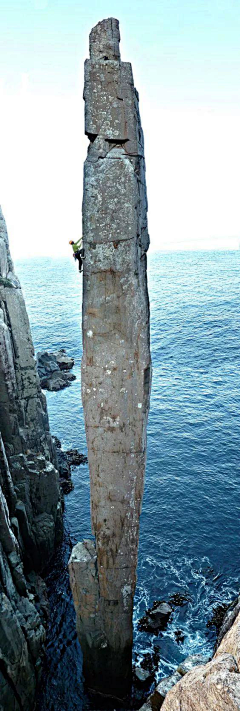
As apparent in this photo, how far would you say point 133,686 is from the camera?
13.5 m

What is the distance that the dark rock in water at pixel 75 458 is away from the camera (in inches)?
1083

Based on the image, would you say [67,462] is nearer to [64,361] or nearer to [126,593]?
[126,593]

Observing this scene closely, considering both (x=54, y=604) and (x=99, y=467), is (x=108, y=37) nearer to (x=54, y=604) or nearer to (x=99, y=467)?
(x=99, y=467)

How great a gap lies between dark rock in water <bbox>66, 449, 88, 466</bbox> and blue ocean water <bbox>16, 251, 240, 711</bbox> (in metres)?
0.67

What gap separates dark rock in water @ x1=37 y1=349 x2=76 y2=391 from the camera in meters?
40.8

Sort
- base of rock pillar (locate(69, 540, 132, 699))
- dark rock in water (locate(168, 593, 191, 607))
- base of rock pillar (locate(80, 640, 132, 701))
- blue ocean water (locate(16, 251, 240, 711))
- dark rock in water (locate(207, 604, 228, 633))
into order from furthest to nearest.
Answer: dark rock in water (locate(168, 593, 191, 607)) < dark rock in water (locate(207, 604, 228, 633)) < blue ocean water (locate(16, 251, 240, 711)) < base of rock pillar (locate(80, 640, 132, 701)) < base of rock pillar (locate(69, 540, 132, 699))

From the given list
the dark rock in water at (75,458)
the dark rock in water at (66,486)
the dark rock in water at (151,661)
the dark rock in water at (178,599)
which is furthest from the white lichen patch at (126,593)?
the dark rock in water at (75,458)

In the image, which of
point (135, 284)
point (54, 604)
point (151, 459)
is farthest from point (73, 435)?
point (135, 284)

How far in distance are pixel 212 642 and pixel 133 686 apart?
10.9 feet

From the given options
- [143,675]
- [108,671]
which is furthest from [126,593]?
[143,675]

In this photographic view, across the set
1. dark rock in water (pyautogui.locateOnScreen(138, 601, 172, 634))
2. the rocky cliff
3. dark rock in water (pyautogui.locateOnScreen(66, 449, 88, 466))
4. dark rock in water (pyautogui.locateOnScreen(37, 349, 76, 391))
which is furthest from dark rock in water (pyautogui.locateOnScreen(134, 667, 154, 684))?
dark rock in water (pyautogui.locateOnScreen(37, 349, 76, 391))

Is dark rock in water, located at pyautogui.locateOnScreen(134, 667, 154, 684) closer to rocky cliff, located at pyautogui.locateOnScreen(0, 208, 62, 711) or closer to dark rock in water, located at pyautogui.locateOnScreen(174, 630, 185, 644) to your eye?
dark rock in water, located at pyautogui.locateOnScreen(174, 630, 185, 644)

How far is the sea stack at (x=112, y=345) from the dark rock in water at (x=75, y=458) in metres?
15.3

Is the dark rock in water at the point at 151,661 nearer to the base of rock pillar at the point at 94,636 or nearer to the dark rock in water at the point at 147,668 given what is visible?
the dark rock in water at the point at 147,668
